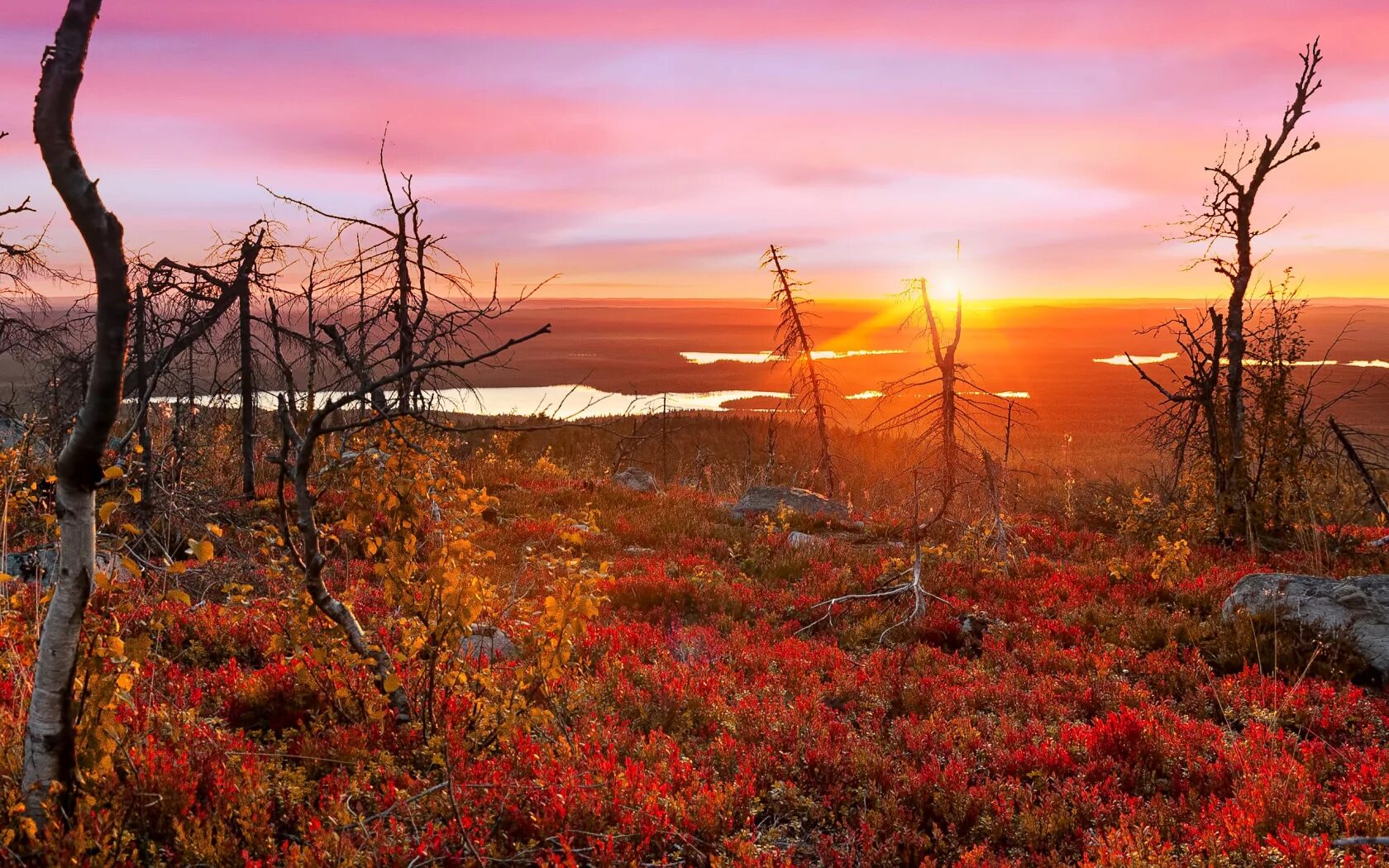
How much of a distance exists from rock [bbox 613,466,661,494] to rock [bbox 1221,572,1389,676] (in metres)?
14.4

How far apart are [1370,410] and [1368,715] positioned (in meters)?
82.2

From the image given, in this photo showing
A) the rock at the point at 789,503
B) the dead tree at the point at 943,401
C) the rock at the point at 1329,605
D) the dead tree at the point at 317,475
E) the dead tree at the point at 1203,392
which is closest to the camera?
the dead tree at the point at 317,475

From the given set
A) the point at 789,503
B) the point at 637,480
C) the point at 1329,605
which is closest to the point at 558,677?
the point at 1329,605

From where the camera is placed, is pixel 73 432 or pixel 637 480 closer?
pixel 73 432

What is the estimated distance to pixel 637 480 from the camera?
22.9m

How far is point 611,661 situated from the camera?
8656 mm

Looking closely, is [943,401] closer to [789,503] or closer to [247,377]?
[789,503]

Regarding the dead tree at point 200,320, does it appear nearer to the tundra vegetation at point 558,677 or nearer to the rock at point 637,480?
the tundra vegetation at point 558,677

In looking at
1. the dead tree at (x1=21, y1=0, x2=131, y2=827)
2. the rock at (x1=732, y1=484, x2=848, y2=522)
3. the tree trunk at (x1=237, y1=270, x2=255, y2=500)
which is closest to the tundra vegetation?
the dead tree at (x1=21, y1=0, x2=131, y2=827)

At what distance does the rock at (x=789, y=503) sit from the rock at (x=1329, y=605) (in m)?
9.35

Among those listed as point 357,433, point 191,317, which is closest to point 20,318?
point 191,317

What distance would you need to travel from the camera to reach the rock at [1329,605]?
870cm

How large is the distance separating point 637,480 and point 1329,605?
1659 centimetres

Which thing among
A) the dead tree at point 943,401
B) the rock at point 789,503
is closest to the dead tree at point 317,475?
the dead tree at point 943,401
